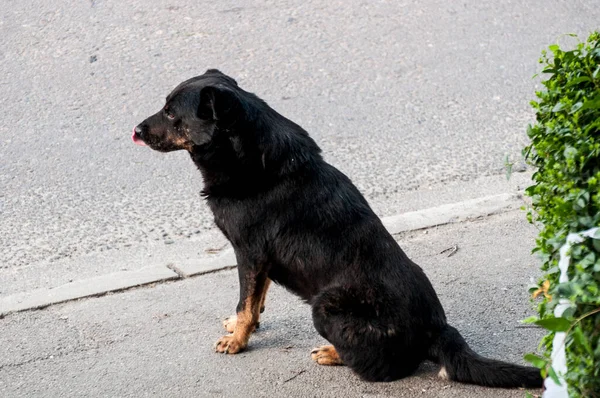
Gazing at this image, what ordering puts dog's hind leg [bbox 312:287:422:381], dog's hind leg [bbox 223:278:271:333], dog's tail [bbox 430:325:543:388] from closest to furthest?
dog's tail [bbox 430:325:543:388]
dog's hind leg [bbox 312:287:422:381]
dog's hind leg [bbox 223:278:271:333]

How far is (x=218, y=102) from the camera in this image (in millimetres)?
3721

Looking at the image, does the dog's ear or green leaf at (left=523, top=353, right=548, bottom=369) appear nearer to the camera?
green leaf at (left=523, top=353, right=548, bottom=369)

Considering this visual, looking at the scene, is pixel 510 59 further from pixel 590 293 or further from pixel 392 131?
pixel 590 293

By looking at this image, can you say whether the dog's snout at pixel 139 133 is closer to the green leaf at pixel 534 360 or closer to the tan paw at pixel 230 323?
the tan paw at pixel 230 323

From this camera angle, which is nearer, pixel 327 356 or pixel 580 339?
pixel 580 339

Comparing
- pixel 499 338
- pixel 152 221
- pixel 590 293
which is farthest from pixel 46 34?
pixel 590 293

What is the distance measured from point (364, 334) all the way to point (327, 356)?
319 millimetres

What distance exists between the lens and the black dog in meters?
3.55

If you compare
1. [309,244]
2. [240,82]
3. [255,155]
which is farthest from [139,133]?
[240,82]

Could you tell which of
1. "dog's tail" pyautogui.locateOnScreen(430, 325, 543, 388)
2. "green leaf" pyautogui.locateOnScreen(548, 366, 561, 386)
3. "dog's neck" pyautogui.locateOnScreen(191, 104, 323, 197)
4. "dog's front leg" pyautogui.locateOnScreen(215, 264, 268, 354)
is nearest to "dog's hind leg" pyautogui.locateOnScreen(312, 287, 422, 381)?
"dog's tail" pyautogui.locateOnScreen(430, 325, 543, 388)

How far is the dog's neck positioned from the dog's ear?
0.23 ft

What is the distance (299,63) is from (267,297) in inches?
129

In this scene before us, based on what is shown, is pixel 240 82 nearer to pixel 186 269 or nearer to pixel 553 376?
pixel 186 269

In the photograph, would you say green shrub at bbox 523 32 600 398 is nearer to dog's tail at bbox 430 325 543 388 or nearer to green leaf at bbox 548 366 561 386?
green leaf at bbox 548 366 561 386
